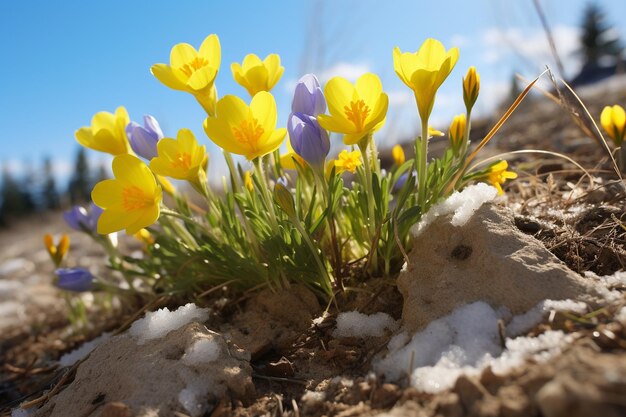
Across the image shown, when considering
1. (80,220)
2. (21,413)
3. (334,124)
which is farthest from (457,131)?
(80,220)

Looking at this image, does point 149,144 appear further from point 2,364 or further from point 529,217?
point 2,364

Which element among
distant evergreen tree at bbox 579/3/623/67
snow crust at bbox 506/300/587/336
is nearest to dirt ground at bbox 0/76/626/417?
snow crust at bbox 506/300/587/336

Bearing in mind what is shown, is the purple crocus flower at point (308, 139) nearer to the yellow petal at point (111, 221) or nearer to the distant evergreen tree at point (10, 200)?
the yellow petal at point (111, 221)

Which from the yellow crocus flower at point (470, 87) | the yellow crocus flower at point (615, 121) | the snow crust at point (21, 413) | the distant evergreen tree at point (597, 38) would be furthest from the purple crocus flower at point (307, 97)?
the distant evergreen tree at point (597, 38)

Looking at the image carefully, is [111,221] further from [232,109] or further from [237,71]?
[237,71]

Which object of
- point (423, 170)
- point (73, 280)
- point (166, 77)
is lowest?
point (73, 280)

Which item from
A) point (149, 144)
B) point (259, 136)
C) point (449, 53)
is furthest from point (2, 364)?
point (449, 53)
